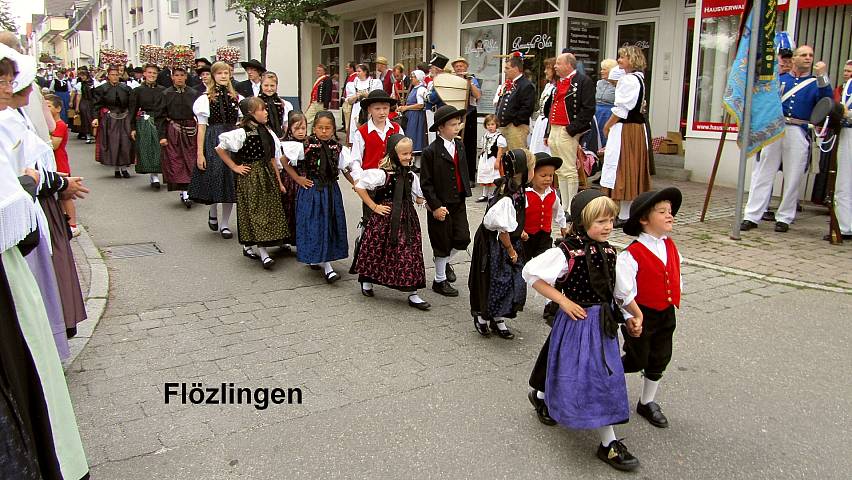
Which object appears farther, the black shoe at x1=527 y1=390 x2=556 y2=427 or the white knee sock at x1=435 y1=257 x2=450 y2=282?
the white knee sock at x1=435 y1=257 x2=450 y2=282

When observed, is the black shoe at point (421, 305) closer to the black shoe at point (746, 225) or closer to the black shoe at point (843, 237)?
the black shoe at point (746, 225)

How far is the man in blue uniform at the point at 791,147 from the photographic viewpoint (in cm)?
810

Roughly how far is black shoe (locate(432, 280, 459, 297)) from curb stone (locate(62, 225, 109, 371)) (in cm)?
268

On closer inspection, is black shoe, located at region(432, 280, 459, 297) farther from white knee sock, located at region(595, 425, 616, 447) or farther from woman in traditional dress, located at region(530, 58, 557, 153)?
woman in traditional dress, located at region(530, 58, 557, 153)

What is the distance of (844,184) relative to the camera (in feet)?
25.0

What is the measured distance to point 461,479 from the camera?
3.23 meters

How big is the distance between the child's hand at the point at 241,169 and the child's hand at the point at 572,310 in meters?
4.47

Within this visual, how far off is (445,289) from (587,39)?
899 cm

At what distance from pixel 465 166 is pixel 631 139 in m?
3.23

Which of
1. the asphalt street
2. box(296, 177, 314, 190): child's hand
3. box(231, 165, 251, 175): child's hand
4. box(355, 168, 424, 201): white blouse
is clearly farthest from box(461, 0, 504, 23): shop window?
box(355, 168, 424, 201): white blouse

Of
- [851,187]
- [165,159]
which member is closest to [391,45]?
[165,159]

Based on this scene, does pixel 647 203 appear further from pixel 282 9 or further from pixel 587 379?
pixel 282 9

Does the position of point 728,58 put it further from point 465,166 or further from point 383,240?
point 383,240

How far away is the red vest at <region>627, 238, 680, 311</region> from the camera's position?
3.54m
